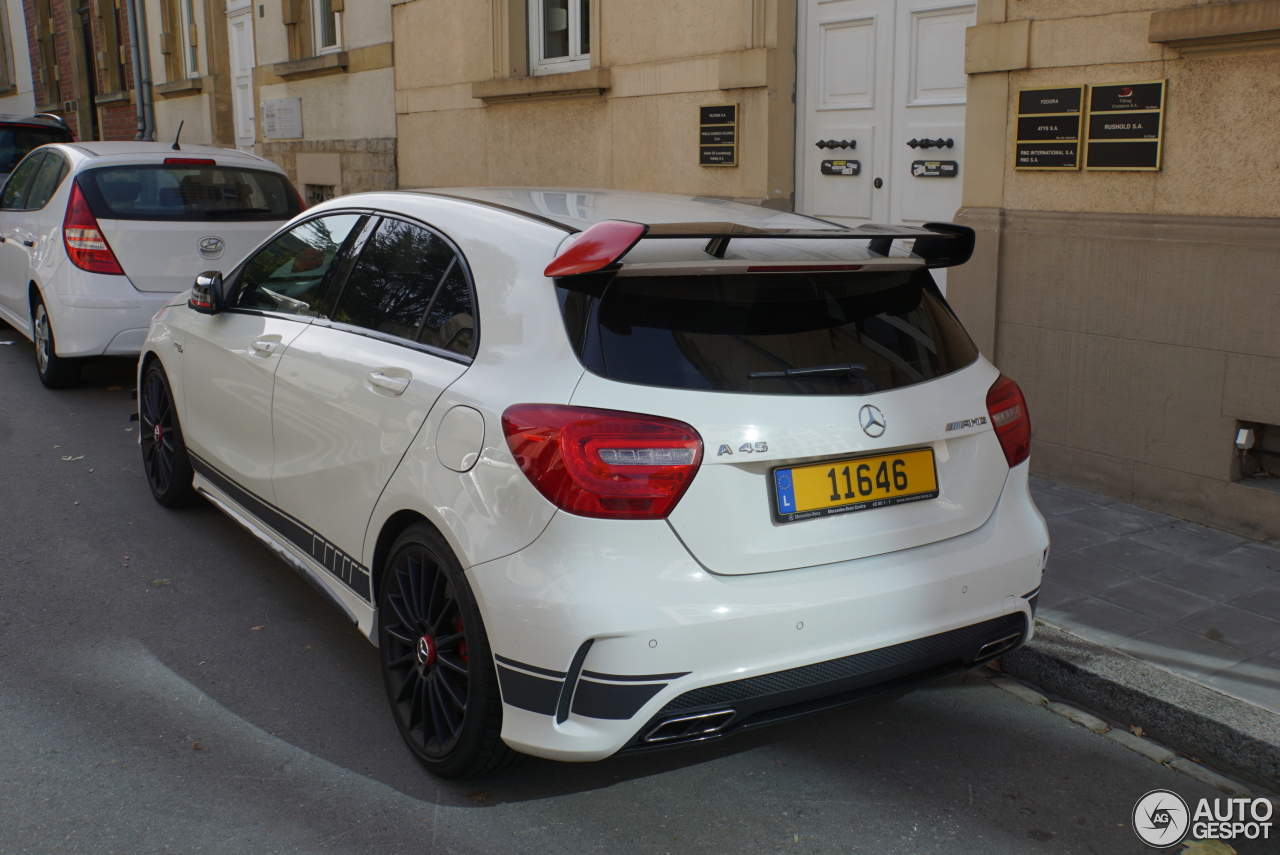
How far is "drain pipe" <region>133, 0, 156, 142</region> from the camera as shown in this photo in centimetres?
2094

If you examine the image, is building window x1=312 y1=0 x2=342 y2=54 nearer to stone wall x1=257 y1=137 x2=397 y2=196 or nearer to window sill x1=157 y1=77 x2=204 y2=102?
stone wall x1=257 y1=137 x2=397 y2=196

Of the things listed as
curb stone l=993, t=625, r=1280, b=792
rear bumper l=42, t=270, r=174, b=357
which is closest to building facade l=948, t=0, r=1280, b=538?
curb stone l=993, t=625, r=1280, b=792

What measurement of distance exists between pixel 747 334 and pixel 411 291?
1158 millimetres

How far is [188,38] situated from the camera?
19469mm

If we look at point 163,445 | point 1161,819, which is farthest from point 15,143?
point 1161,819

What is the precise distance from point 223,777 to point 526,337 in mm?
1469

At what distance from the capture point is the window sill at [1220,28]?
4.79 m

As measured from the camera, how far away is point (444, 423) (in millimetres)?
3039

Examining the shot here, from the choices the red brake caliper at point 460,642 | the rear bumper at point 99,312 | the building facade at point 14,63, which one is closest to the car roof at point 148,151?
the rear bumper at point 99,312

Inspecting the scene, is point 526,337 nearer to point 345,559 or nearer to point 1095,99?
point 345,559

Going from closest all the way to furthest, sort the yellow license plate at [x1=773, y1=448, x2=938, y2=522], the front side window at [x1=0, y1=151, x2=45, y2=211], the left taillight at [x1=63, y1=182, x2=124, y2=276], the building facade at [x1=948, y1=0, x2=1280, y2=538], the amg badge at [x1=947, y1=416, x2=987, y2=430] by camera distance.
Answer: the yellow license plate at [x1=773, y1=448, x2=938, y2=522], the amg badge at [x1=947, y1=416, x2=987, y2=430], the building facade at [x1=948, y1=0, x2=1280, y2=538], the left taillight at [x1=63, y1=182, x2=124, y2=276], the front side window at [x1=0, y1=151, x2=45, y2=211]

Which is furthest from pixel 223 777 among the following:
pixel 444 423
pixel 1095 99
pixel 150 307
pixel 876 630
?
pixel 150 307

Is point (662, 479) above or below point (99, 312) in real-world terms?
above

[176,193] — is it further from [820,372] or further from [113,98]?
[113,98]
